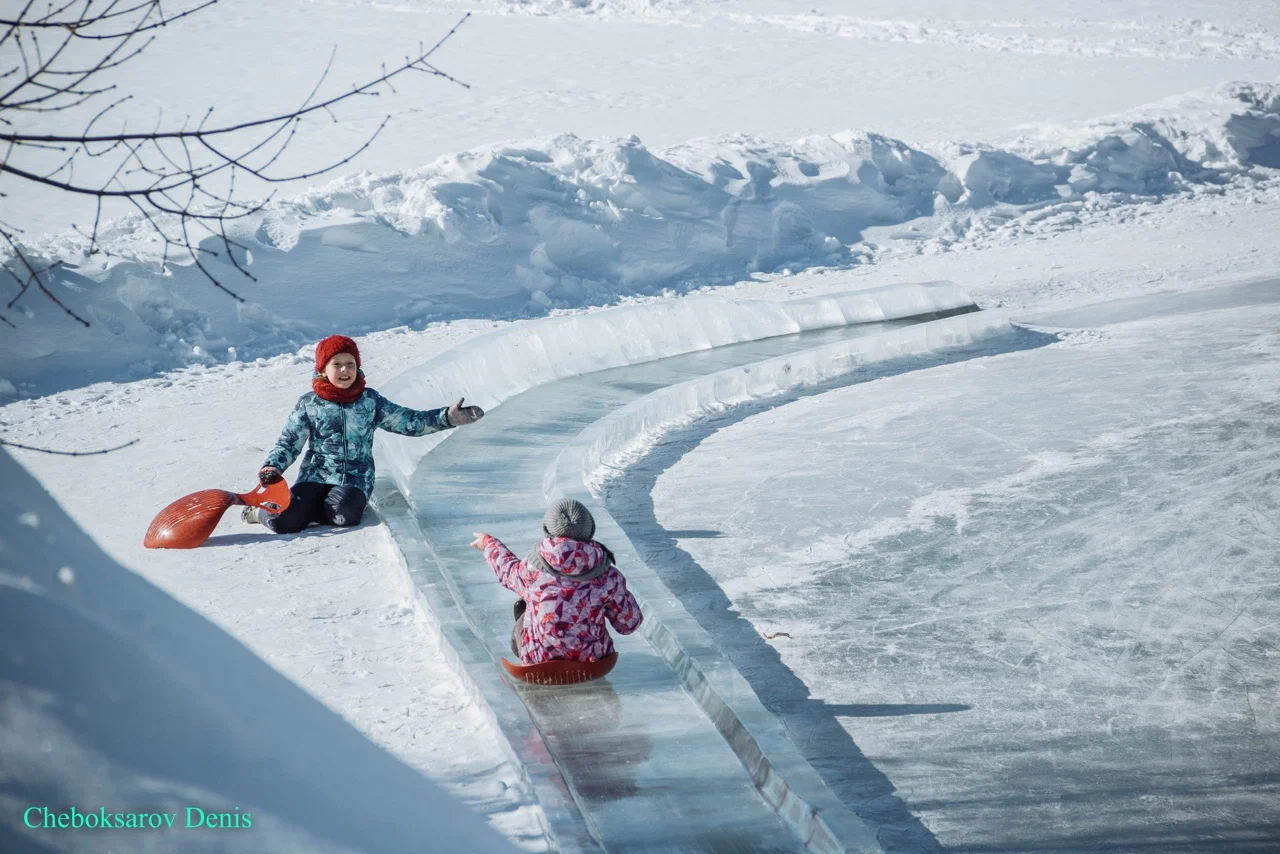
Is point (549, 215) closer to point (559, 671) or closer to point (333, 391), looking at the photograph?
point (333, 391)

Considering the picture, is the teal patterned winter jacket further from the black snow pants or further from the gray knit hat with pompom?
the gray knit hat with pompom

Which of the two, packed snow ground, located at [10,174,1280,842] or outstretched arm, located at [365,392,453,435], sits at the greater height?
outstretched arm, located at [365,392,453,435]

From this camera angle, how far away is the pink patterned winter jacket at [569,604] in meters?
3.92

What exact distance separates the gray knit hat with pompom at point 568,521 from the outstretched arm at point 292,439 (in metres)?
1.92

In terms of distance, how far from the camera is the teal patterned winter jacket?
542 centimetres

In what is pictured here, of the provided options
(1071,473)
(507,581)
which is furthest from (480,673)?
(1071,473)

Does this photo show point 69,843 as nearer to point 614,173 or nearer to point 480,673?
point 480,673

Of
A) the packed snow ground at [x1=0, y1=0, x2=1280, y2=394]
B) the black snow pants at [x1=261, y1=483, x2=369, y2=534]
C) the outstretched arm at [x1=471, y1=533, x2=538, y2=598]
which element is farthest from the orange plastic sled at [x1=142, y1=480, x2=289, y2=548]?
the packed snow ground at [x1=0, y1=0, x2=1280, y2=394]

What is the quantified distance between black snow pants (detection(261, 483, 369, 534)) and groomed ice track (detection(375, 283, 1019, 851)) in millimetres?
178

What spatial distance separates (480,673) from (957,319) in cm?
692

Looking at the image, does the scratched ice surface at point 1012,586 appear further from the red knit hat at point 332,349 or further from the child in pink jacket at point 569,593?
the red knit hat at point 332,349

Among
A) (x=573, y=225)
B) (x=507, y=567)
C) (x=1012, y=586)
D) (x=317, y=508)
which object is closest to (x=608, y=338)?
(x=573, y=225)

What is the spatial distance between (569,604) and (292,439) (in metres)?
2.01

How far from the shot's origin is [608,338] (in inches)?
375
